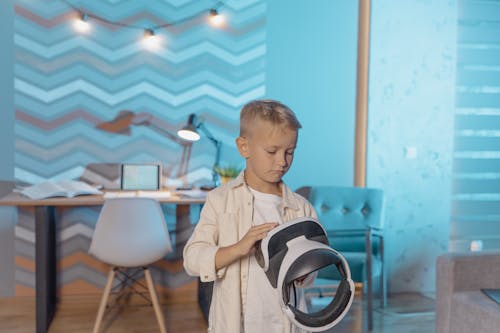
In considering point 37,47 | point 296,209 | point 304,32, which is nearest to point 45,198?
point 37,47

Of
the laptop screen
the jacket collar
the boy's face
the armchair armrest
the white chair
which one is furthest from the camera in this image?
the laptop screen

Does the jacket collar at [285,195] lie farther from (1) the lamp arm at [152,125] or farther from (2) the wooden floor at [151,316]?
(1) the lamp arm at [152,125]

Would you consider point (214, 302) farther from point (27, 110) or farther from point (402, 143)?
point (402, 143)

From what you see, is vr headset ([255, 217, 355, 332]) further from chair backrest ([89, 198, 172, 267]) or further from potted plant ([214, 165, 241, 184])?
potted plant ([214, 165, 241, 184])

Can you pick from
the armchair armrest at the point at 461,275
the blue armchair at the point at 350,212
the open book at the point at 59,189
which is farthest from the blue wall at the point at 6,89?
the armchair armrest at the point at 461,275

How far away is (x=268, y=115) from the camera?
43.6 inches

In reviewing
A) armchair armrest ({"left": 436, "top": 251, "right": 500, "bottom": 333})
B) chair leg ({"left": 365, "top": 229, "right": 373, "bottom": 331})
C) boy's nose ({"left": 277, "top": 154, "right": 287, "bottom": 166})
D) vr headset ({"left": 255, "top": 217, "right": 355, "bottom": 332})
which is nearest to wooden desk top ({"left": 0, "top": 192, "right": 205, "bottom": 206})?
chair leg ({"left": 365, "top": 229, "right": 373, "bottom": 331})

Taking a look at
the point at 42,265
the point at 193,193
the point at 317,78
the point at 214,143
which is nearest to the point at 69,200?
the point at 42,265

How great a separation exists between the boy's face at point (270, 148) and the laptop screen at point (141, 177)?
1.95 metres

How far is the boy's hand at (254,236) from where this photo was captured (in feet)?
3.26

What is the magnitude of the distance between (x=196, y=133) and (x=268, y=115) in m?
1.83

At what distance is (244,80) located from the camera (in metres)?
3.24

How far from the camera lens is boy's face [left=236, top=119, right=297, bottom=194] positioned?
3.58 feet

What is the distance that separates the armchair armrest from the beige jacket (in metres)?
1.04
